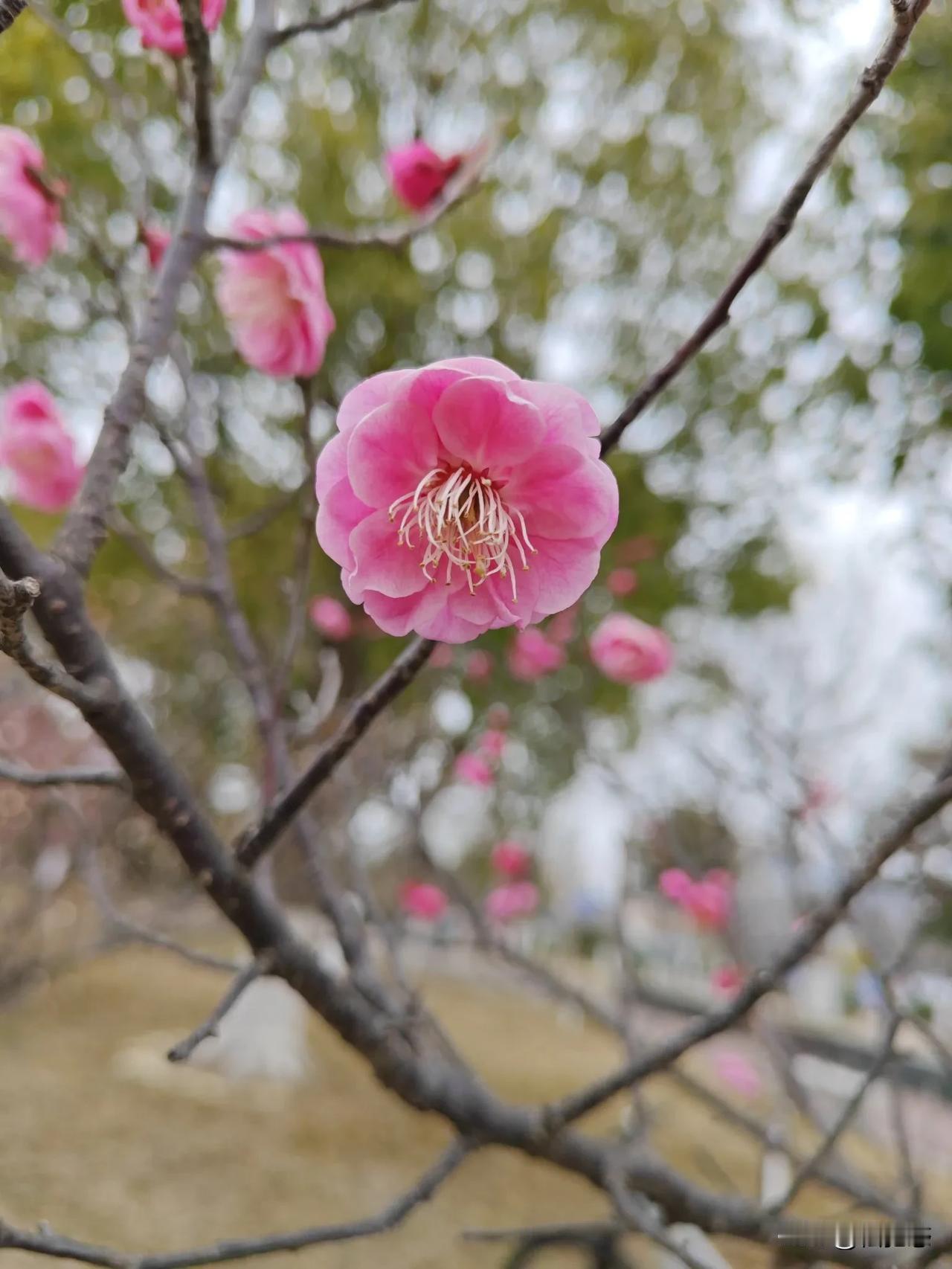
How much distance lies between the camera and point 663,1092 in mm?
4012

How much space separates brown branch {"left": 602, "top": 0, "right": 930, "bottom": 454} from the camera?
1.18 ft

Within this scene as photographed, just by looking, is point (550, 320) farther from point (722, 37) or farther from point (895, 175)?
point (895, 175)

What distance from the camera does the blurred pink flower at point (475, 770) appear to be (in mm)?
2611

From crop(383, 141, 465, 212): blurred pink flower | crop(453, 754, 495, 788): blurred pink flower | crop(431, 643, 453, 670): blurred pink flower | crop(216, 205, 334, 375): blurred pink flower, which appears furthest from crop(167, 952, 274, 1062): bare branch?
crop(453, 754, 495, 788): blurred pink flower

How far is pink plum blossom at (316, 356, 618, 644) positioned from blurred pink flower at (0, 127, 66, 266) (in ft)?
1.81

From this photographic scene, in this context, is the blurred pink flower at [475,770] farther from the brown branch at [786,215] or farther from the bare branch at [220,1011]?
the brown branch at [786,215]

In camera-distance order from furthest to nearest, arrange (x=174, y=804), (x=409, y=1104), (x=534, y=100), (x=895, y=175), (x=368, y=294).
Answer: (x=534, y=100) < (x=368, y=294) < (x=895, y=175) < (x=409, y=1104) < (x=174, y=804)

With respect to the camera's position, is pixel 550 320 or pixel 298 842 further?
pixel 550 320

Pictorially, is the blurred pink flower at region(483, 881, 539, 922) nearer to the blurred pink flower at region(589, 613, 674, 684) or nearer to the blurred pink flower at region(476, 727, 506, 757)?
the blurred pink flower at region(476, 727, 506, 757)

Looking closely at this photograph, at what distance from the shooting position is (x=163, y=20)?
2.18 feet

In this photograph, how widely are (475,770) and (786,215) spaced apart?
2.39 metres

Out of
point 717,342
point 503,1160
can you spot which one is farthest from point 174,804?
point 717,342

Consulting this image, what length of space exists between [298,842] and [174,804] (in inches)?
12.8

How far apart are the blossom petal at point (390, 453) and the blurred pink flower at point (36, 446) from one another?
707 millimetres
